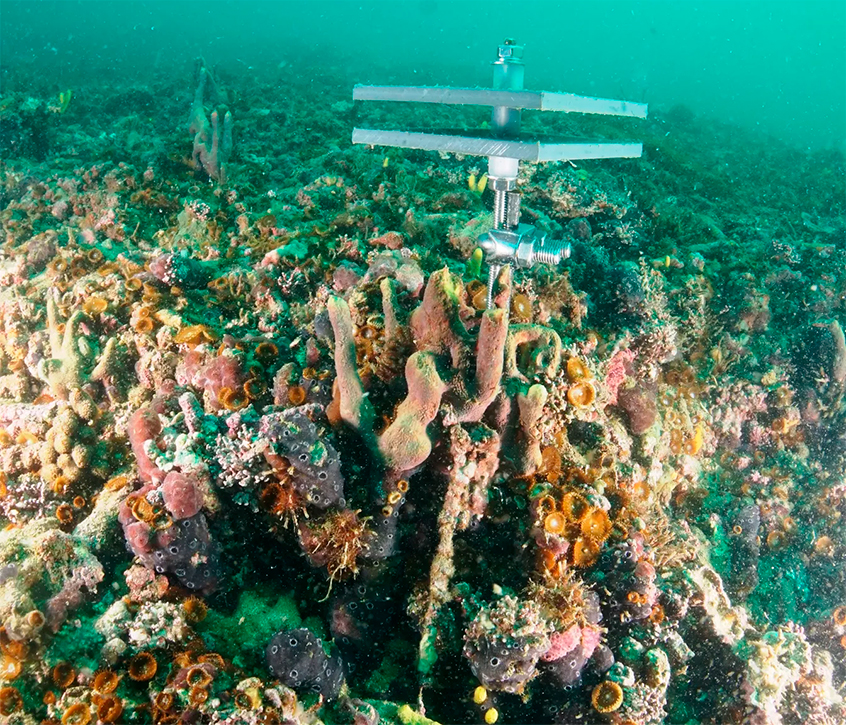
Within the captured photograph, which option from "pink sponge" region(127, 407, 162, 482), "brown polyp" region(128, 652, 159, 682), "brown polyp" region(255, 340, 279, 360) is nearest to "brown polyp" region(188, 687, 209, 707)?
"brown polyp" region(128, 652, 159, 682)

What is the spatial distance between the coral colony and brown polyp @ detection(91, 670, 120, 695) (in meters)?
0.01

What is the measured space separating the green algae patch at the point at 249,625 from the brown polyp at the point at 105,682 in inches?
20.1

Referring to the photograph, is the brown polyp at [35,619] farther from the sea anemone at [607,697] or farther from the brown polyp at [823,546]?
the brown polyp at [823,546]

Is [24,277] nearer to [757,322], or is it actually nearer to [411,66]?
[757,322]

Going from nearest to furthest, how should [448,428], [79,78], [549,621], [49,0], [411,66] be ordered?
[549,621], [448,428], [79,78], [411,66], [49,0]

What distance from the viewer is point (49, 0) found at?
5588cm

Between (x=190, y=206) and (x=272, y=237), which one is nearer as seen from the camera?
(x=272, y=237)

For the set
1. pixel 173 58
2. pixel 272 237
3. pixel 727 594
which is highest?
pixel 173 58

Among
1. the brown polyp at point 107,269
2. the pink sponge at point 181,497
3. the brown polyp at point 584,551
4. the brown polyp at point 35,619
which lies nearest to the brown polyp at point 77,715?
the brown polyp at point 35,619

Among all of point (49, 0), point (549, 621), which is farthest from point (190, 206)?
point (49, 0)

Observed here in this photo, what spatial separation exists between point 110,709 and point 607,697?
3.19 metres

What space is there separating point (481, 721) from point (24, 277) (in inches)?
293

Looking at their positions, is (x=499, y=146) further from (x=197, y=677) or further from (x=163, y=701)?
(x=163, y=701)

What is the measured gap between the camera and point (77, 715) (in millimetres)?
2703
